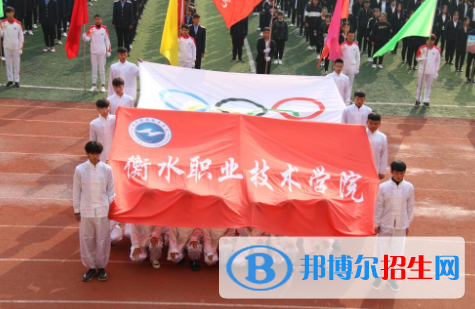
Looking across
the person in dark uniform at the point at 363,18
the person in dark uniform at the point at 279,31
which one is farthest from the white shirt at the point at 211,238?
the person in dark uniform at the point at 363,18

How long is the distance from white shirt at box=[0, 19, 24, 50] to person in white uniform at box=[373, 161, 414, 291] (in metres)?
9.61

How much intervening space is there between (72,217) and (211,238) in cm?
220

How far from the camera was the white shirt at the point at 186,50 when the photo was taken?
41.8 ft

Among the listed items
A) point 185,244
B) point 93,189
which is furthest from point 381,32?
point 93,189

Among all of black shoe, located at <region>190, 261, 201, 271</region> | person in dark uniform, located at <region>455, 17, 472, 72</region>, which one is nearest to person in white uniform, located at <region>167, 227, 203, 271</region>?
black shoe, located at <region>190, 261, 201, 271</region>

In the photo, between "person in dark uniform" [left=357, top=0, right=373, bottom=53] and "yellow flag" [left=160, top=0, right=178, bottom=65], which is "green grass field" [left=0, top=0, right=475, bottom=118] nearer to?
"person in dark uniform" [left=357, top=0, right=373, bottom=53]

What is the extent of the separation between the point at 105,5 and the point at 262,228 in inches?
648

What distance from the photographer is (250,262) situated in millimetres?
6789

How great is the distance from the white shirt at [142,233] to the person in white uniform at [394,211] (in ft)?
7.82

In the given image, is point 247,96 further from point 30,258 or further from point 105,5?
point 105,5

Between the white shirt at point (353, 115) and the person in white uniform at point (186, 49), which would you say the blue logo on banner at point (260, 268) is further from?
the person in white uniform at point (186, 49)

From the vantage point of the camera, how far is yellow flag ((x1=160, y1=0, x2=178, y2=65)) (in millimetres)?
10422

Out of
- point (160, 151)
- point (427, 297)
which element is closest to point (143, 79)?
point (160, 151)

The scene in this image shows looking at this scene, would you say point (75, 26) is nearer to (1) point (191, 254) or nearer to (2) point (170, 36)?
(2) point (170, 36)
